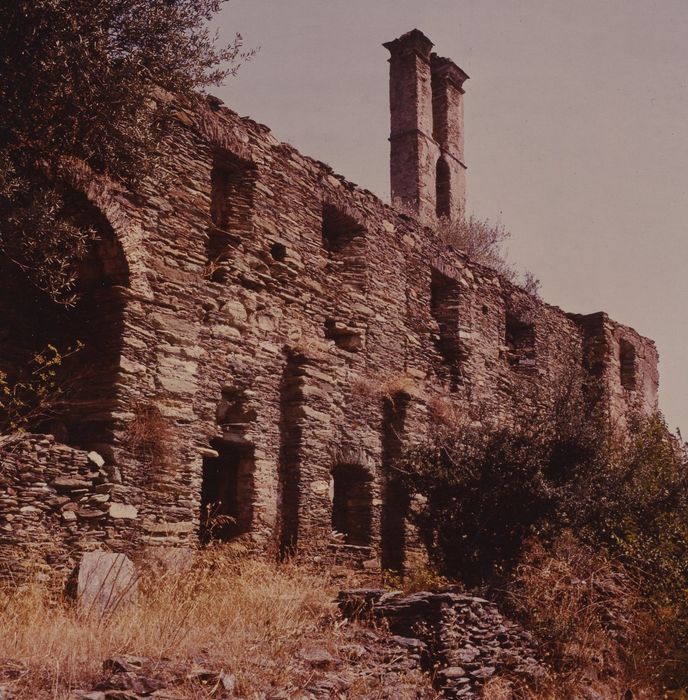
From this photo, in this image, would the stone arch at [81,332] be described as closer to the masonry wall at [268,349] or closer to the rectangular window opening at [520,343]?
the masonry wall at [268,349]

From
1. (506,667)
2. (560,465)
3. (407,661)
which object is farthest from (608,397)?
(407,661)

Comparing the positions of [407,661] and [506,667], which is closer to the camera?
[407,661]

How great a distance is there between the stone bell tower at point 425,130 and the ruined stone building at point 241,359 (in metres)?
10.1

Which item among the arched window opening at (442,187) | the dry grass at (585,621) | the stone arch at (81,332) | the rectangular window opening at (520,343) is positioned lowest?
the dry grass at (585,621)

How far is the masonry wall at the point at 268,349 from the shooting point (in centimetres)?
979

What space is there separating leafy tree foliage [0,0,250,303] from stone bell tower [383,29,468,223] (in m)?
16.2

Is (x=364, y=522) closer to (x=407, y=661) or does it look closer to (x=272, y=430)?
(x=272, y=430)

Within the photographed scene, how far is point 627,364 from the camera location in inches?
894

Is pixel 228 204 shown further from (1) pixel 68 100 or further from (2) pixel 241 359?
(1) pixel 68 100

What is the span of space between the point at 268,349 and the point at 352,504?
2.96 metres

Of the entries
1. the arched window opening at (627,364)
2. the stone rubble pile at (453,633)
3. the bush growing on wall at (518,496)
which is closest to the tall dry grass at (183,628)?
the stone rubble pile at (453,633)

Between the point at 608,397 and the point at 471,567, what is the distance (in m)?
10.4

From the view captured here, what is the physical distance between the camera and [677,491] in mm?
14188

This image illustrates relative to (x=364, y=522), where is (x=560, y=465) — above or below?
above
